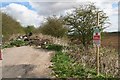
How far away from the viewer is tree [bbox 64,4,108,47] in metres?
20.6

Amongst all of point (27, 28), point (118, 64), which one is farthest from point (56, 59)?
point (27, 28)

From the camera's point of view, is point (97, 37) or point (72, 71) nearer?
point (97, 37)

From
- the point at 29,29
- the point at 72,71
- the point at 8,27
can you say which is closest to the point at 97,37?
the point at 72,71

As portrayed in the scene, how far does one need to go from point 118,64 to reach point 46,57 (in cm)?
495

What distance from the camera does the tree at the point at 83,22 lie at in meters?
20.6

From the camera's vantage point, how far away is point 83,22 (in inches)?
809

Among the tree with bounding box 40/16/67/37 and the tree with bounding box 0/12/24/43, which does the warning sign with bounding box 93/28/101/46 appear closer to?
the tree with bounding box 40/16/67/37

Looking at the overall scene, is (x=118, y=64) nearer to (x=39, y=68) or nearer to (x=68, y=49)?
(x=39, y=68)

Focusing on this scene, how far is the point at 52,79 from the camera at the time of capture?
39.3ft

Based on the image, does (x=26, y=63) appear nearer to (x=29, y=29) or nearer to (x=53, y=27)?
(x=53, y=27)

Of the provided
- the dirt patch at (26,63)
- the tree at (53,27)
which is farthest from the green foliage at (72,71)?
the tree at (53,27)

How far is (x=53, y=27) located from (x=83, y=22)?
1129 cm

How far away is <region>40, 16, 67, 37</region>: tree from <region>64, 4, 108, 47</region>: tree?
916 cm

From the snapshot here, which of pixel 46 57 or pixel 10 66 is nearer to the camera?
pixel 10 66
